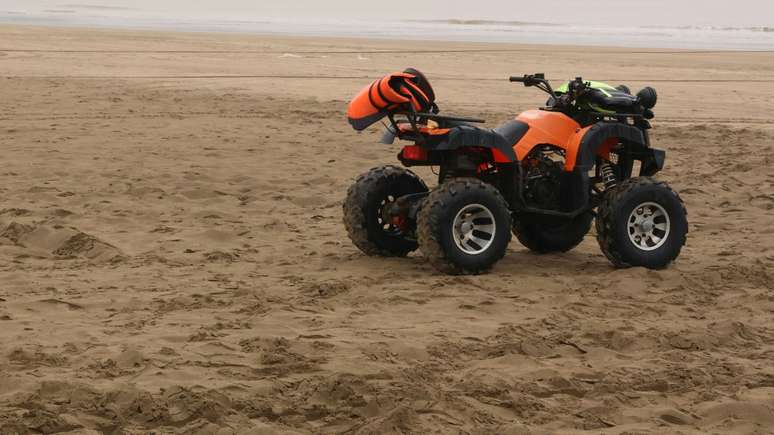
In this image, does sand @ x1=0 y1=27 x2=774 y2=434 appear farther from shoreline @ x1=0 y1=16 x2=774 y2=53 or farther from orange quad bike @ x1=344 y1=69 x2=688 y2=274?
shoreline @ x1=0 y1=16 x2=774 y2=53

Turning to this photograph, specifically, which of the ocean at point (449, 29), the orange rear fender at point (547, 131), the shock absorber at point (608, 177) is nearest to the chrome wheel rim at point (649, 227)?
the shock absorber at point (608, 177)

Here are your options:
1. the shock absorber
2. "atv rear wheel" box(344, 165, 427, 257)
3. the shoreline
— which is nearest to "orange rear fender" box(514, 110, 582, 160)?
the shock absorber

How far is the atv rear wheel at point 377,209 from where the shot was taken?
342 inches

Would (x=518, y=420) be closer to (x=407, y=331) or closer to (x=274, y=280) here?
(x=407, y=331)

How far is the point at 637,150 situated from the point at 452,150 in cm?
132

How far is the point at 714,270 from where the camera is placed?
8523 millimetres

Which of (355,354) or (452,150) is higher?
(452,150)

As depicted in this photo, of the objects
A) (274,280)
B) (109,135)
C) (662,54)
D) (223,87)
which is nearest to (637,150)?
(274,280)

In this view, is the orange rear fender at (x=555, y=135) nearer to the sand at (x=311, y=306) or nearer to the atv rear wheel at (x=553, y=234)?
the atv rear wheel at (x=553, y=234)

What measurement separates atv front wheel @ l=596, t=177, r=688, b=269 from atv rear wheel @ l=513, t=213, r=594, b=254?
0.51 metres

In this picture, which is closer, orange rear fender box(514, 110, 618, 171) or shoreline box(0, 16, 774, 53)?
orange rear fender box(514, 110, 618, 171)

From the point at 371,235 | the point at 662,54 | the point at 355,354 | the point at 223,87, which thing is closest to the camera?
the point at 355,354

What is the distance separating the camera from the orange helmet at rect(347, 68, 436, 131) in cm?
817

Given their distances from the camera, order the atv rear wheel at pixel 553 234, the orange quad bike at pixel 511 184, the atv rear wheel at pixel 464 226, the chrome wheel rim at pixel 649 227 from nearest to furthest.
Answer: the atv rear wheel at pixel 464 226, the orange quad bike at pixel 511 184, the chrome wheel rim at pixel 649 227, the atv rear wheel at pixel 553 234
